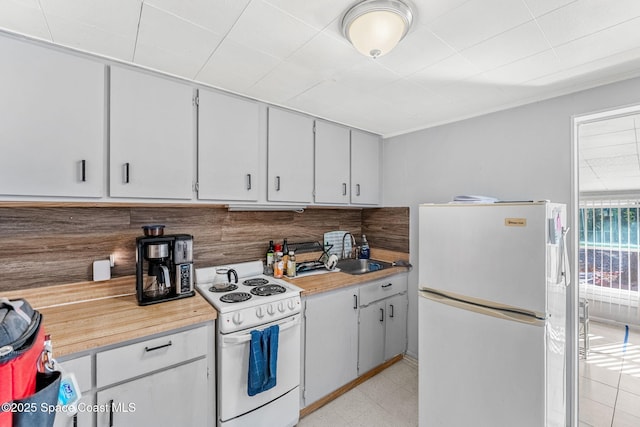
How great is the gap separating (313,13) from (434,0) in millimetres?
480

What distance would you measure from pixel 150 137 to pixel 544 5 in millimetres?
2047

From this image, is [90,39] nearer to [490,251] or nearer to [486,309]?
[490,251]

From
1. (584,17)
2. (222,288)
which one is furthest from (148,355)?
(584,17)

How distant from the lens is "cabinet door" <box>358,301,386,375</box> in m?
2.42

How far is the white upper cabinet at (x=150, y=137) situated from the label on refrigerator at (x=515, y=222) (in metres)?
1.92

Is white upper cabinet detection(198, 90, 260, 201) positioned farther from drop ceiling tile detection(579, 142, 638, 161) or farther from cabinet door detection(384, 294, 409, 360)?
drop ceiling tile detection(579, 142, 638, 161)

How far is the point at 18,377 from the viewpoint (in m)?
0.65

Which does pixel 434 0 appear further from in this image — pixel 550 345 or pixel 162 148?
pixel 550 345

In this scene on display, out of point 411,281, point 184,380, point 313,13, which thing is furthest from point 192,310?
point 411,281

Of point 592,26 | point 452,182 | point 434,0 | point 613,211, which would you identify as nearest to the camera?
point 434,0

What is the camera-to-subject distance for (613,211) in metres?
3.82

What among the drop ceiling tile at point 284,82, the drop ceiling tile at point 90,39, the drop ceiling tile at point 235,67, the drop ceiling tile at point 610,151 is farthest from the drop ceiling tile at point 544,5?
the drop ceiling tile at point 610,151

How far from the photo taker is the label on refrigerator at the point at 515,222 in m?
1.46

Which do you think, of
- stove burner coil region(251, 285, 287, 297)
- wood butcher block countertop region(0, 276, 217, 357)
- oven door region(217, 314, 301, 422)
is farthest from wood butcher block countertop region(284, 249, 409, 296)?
wood butcher block countertop region(0, 276, 217, 357)
